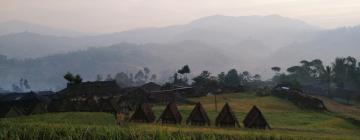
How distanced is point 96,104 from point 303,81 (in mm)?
107756

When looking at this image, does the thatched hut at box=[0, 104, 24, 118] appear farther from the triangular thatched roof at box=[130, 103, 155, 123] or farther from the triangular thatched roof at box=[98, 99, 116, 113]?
the triangular thatched roof at box=[130, 103, 155, 123]

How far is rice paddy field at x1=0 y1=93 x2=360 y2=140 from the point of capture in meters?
30.4

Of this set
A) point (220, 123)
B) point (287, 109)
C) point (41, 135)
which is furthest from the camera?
point (287, 109)

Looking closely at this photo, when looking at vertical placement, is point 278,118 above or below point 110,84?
below

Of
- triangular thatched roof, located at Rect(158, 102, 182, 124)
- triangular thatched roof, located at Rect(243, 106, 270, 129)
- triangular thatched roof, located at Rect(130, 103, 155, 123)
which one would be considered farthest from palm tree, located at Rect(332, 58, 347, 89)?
triangular thatched roof, located at Rect(130, 103, 155, 123)

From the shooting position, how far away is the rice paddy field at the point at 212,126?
99.7 feet

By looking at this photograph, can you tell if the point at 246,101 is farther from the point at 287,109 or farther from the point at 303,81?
the point at 303,81

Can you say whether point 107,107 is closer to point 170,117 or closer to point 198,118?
point 170,117

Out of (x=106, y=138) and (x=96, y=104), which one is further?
(x=96, y=104)

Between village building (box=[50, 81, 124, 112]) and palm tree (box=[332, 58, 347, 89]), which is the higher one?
palm tree (box=[332, 58, 347, 89])

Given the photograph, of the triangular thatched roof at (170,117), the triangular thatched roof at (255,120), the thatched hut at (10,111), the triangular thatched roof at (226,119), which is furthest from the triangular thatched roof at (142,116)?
the thatched hut at (10,111)

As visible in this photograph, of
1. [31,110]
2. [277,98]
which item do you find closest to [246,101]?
[277,98]

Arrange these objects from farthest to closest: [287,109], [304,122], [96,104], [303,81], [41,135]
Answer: [303,81], [287,109], [96,104], [304,122], [41,135]

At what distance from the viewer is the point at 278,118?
7350cm
